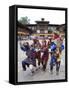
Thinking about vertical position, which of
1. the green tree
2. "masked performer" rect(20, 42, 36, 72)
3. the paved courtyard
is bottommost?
the paved courtyard

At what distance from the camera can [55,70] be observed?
394 centimetres

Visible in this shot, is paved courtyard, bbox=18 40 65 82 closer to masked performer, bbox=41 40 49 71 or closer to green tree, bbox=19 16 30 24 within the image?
masked performer, bbox=41 40 49 71

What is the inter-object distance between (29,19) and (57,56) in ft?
1.76

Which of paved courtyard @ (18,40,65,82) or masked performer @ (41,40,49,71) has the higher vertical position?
masked performer @ (41,40,49,71)

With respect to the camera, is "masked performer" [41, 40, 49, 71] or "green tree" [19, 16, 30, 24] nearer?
"green tree" [19, 16, 30, 24]

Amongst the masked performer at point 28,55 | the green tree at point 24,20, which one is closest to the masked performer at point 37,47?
the masked performer at point 28,55

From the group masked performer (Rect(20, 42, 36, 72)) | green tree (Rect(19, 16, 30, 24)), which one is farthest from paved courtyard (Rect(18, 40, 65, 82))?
green tree (Rect(19, 16, 30, 24))

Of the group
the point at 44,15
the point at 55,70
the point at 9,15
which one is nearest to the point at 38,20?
the point at 44,15

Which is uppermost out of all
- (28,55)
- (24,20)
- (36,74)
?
(24,20)

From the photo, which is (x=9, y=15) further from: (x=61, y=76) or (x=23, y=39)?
(x=61, y=76)

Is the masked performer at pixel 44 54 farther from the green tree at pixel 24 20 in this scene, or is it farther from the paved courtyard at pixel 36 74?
the green tree at pixel 24 20

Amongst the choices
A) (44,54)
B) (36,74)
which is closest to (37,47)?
(44,54)

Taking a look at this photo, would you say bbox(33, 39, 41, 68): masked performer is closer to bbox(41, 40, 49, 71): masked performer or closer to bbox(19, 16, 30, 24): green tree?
bbox(41, 40, 49, 71): masked performer

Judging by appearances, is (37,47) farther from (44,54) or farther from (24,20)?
(24,20)
